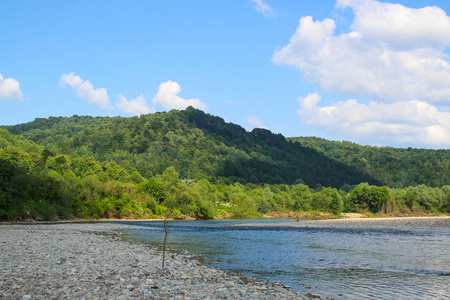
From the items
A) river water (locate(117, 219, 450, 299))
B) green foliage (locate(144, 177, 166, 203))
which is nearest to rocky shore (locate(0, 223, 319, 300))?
river water (locate(117, 219, 450, 299))

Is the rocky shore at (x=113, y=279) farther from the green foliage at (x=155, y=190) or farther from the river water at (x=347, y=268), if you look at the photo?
the green foliage at (x=155, y=190)

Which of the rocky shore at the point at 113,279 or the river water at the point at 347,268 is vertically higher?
the rocky shore at the point at 113,279

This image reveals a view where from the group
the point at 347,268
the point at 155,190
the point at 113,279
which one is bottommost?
the point at 347,268

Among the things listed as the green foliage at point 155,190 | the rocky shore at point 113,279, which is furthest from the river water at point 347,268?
the green foliage at point 155,190

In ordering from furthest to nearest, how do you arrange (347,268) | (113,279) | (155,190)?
(155,190)
(347,268)
(113,279)

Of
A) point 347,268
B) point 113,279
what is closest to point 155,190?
point 347,268

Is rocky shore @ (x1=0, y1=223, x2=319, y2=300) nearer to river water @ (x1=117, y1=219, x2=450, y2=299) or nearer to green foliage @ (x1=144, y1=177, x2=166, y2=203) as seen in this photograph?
river water @ (x1=117, y1=219, x2=450, y2=299)

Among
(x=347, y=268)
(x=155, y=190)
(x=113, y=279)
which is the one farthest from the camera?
(x=155, y=190)

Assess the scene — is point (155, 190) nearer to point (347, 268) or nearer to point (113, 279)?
point (347, 268)

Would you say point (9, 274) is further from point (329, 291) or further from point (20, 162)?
point (20, 162)

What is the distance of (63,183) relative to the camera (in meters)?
75.8

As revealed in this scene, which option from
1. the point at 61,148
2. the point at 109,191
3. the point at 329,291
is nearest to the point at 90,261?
the point at 329,291

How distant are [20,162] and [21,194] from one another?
89043 millimetres

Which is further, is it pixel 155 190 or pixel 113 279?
pixel 155 190
